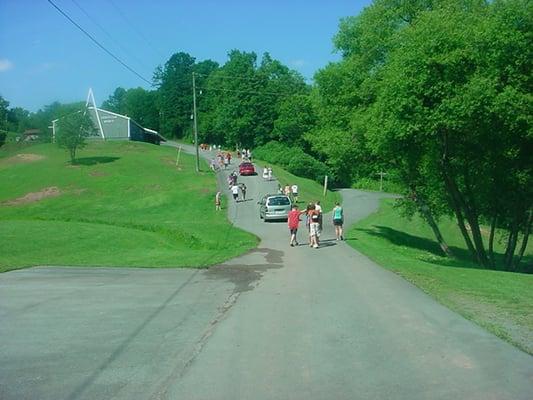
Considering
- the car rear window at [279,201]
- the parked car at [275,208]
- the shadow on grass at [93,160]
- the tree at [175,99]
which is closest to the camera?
the parked car at [275,208]

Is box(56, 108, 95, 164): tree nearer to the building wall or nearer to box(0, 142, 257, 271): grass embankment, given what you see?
box(0, 142, 257, 271): grass embankment

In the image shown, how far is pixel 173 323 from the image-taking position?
9.77 metres

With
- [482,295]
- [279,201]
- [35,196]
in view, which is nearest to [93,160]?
[35,196]

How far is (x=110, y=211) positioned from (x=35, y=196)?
10.7 m

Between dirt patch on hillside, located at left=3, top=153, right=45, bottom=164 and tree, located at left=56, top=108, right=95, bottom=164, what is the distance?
760cm

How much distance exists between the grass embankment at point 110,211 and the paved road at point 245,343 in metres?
6.30

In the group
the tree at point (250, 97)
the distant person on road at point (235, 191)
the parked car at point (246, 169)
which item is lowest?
the distant person on road at point (235, 191)

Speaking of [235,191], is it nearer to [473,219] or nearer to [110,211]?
Answer: [110,211]

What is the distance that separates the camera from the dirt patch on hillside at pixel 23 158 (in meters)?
72.6

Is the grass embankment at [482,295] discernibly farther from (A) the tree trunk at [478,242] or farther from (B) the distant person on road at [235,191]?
(B) the distant person on road at [235,191]

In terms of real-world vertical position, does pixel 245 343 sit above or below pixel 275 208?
below

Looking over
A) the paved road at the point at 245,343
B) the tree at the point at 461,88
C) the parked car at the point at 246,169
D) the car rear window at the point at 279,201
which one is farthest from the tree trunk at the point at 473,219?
the parked car at the point at 246,169

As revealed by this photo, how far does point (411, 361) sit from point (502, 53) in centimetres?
1929

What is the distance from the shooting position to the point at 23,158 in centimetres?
7456
